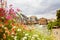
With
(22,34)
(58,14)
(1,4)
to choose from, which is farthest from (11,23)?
(58,14)

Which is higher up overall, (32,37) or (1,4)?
(1,4)

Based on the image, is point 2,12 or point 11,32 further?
point 2,12

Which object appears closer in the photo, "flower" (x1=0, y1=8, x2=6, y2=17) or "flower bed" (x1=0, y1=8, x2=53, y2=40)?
"flower bed" (x1=0, y1=8, x2=53, y2=40)

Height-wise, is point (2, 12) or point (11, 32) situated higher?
point (2, 12)

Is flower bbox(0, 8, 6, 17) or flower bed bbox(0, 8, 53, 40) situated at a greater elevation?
flower bbox(0, 8, 6, 17)

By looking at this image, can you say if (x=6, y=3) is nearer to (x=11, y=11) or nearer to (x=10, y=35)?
(x=11, y=11)

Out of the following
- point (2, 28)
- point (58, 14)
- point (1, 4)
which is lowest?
point (58, 14)

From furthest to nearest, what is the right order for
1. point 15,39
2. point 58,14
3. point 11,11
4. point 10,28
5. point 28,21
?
point 58,14
point 28,21
point 11,11
point 10,28
point 15,39

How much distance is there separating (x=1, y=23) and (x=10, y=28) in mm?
275

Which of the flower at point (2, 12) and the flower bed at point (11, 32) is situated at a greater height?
the flower at point (2, 12)

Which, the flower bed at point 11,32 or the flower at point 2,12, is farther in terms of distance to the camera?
the flower at point 2,12

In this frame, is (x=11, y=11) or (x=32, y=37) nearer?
(x=32, y=37)

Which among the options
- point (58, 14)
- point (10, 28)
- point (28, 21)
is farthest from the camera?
point (58, 14)

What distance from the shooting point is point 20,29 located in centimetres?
566
